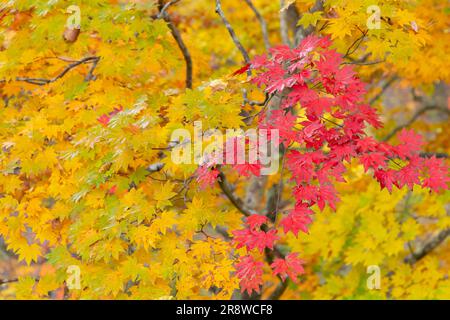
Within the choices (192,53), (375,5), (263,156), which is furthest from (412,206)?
(263,156)

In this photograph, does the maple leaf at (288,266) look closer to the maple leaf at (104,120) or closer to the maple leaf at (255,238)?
the maple leaf at (255,238)

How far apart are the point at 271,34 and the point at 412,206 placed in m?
3.99

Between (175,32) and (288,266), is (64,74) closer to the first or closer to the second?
(175,32)

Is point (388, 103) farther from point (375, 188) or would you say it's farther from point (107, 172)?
point (107, 172)

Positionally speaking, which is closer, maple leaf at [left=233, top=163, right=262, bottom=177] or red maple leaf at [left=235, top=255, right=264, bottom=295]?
maple leaf at [left=233, top=163, right=262, bottom=177]

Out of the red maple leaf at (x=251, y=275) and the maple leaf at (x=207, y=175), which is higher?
the maple leaf at (x=207, y=175)

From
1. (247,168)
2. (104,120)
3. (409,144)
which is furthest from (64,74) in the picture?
(409,144)

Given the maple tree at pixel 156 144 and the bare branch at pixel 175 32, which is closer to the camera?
the maple tree at pixel 156 144

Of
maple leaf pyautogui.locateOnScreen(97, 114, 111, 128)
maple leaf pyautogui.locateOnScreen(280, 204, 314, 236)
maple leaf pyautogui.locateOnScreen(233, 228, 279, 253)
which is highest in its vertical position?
maple leaf pyautogui.locateOnScreen(97, 114, 111, 128)

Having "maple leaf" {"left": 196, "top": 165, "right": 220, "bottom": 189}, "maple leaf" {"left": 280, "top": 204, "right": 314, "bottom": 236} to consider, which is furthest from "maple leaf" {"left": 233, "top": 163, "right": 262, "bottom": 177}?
"maple leaf" {"left": 280, "top": 204, "right": 314, "bottom": 236}

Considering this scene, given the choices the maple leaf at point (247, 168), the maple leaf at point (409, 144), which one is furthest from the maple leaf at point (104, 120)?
the maple leaf at point (409, 144)

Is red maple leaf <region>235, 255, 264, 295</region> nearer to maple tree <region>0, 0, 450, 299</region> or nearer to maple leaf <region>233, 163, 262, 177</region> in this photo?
maple tree <region>0, 0, 450, 299</region>

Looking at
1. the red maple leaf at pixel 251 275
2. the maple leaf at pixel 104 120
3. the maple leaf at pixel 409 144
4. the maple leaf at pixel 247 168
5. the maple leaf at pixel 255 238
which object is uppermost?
the maple leaf at pixel 247 168

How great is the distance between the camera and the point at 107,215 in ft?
14.8
